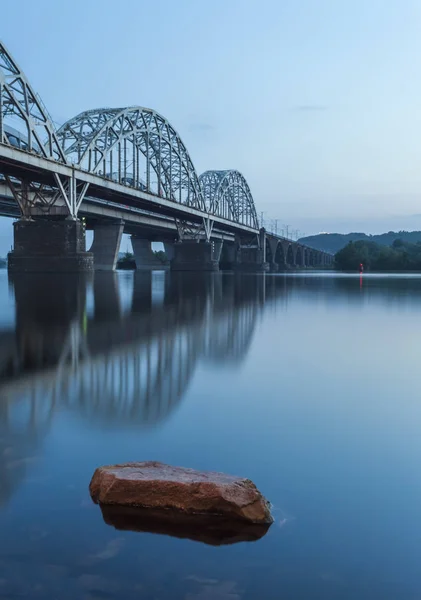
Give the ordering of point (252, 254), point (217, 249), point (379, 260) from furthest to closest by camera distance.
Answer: point (379, 260) → point (252, 254) → point (217, 249)

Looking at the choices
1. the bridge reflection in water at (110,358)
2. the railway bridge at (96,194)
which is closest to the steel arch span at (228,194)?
the railway bridge at (96,194)

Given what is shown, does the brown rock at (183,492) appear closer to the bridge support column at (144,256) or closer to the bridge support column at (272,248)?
the bridge support column at (144,256)

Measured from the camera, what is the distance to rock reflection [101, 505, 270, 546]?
3361mm

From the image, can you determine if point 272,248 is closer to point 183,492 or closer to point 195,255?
point 195,255

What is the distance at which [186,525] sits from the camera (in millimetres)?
3488

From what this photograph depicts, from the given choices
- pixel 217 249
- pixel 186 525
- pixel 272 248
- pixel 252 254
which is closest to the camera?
pixel 186 525

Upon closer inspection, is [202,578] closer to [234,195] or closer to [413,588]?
[413,588]

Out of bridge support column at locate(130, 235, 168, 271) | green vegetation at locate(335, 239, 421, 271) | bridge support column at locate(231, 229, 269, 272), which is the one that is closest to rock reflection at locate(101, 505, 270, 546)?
bridge support column at locate(130, 235, 168, 271)

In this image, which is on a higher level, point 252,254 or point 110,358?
point 252,254

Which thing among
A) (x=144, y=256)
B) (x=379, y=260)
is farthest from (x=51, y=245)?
(x=379, y=260)

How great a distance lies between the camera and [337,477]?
417 centimetres

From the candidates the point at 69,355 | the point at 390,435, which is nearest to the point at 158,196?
the point at 69,355

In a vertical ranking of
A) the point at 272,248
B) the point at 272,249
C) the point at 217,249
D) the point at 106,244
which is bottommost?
the point at 106,244

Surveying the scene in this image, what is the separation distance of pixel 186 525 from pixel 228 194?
131 m
